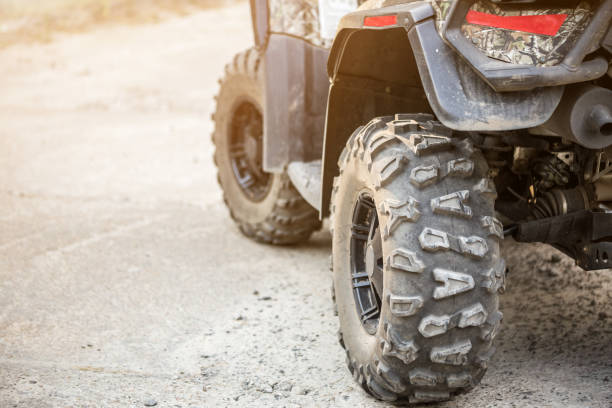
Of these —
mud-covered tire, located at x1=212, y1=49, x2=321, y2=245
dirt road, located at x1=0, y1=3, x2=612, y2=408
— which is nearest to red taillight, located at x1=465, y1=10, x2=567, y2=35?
dirt road, located at x1=0, y1=3, x2=612, y2=408

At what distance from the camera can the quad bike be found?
216 centimetres

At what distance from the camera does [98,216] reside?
18.8 feet

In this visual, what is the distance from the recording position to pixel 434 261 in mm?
2334

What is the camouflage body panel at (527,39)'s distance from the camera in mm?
2117

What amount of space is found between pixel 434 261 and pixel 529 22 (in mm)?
821

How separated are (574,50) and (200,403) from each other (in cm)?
192

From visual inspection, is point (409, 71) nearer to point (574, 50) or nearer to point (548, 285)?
point (574, 50)

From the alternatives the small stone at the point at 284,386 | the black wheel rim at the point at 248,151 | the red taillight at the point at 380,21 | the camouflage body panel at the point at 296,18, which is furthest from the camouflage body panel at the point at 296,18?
the small stone at the point at 284,386

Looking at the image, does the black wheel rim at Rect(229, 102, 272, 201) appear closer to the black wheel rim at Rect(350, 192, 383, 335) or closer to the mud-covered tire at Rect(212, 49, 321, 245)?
the mud-covered tire at Rect(212, 49, 321, 245)

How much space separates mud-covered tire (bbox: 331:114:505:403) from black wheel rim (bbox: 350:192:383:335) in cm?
24

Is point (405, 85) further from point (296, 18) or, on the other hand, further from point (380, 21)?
point (296, 18)

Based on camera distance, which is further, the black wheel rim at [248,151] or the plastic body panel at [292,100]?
the black wheel rim at [248,151]

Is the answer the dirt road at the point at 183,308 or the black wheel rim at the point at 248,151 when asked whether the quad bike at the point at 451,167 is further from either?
the black wheel rim at the point at 248,151

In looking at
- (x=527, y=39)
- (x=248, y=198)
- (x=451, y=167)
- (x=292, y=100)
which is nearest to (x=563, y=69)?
(x=527, y=39)
